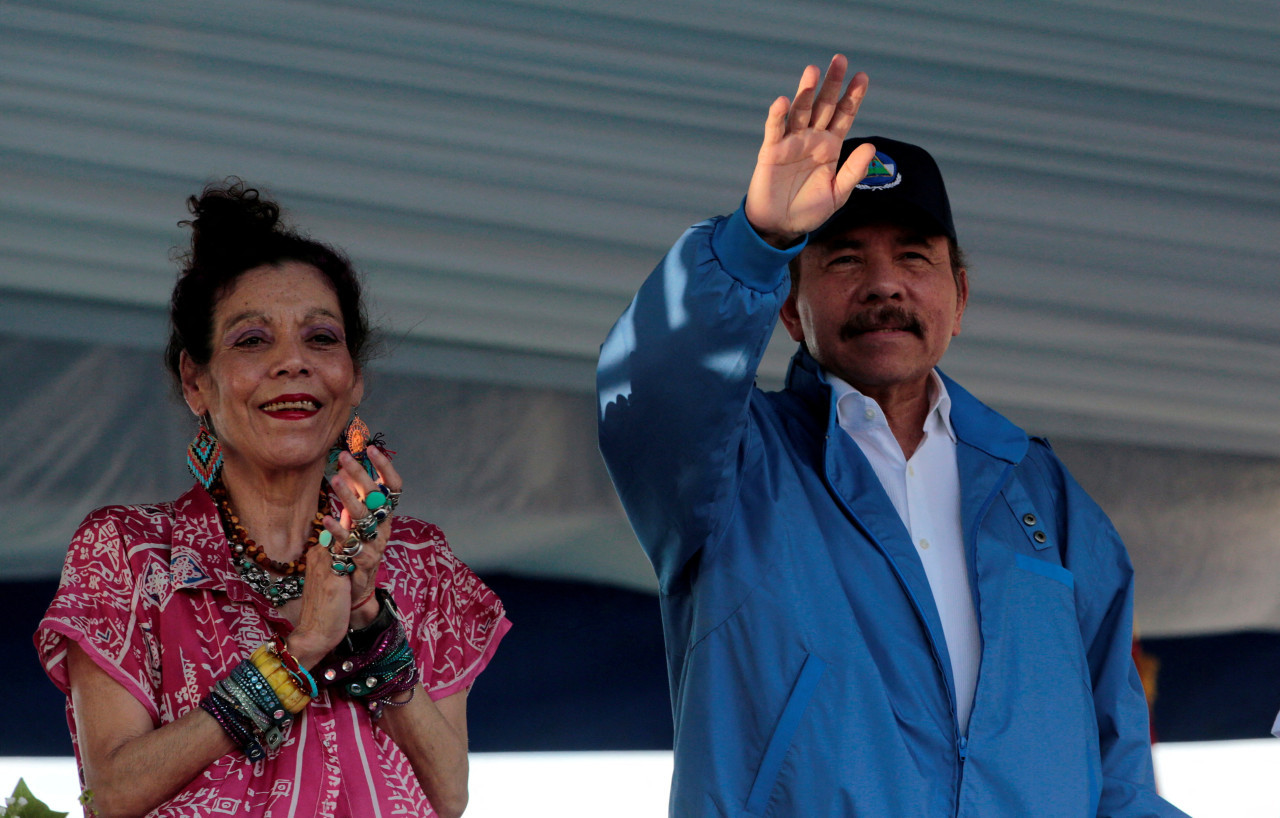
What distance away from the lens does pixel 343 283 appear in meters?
2.26

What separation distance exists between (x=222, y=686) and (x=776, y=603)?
75 cm

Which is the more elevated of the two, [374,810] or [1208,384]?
[1208,384]

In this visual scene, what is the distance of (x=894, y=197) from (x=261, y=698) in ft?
3.99

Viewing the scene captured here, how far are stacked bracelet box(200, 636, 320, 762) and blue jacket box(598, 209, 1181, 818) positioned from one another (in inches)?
19.8

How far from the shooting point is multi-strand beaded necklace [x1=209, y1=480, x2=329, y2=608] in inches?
79.3

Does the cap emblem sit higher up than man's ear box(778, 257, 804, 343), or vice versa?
the cap emblem

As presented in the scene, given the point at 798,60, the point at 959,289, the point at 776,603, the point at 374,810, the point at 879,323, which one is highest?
the point at 798,60

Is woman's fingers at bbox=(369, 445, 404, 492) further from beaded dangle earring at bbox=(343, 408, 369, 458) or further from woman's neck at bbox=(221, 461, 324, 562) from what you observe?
woman's neck at bbox=(221, 461, 324, 562)

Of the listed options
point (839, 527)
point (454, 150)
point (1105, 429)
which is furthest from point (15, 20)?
point (1105, 429)

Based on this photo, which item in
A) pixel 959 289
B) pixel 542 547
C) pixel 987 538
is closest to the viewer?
pixel 987 538

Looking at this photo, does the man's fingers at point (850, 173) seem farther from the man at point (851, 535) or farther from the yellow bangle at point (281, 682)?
the yellow bangle at point (281, 682)

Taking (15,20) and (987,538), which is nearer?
(987,538)

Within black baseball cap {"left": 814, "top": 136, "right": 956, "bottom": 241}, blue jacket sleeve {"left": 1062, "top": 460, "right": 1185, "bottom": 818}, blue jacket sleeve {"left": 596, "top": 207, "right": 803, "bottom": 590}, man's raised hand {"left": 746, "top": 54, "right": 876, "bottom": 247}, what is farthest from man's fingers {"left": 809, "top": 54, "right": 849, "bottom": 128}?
blue jacket sleeve {"left": 1062, "top": 460, "right": 1185, "bottom": 818}

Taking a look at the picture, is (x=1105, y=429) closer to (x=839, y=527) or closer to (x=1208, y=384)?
(x=1208, y=384)
